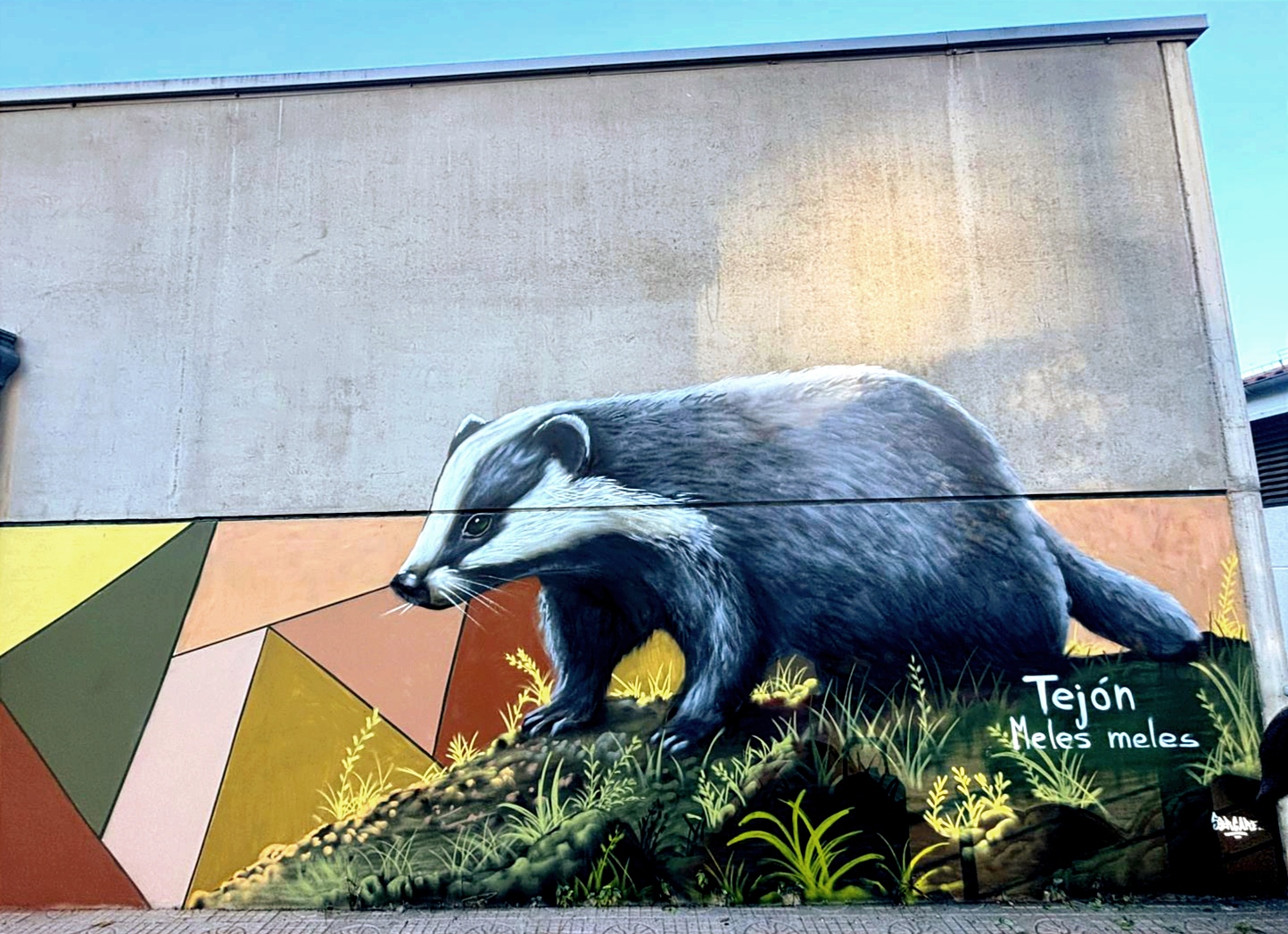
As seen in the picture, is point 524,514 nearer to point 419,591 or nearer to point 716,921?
point 419,591

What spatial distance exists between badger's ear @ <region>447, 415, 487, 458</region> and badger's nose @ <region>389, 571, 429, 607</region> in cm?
91

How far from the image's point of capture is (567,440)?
240 inches

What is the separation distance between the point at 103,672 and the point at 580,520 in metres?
3.47

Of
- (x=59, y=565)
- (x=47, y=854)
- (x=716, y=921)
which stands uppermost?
(x=59, y=565)

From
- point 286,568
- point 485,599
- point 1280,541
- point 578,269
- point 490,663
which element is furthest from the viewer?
point 1280,541

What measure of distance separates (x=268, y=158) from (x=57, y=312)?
1980 millimetres

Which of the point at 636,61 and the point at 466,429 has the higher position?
the point at 636,61

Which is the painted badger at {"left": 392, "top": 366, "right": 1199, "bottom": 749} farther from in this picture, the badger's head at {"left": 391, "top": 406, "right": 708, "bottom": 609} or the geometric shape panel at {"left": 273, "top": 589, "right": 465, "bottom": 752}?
the geometric shape panel at {"left": 273, "top": 589, "right": 465, "bottom": 752}

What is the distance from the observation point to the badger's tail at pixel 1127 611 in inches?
224

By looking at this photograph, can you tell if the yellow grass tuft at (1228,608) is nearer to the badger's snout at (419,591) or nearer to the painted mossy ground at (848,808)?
the painted mossy ground at (848,808)

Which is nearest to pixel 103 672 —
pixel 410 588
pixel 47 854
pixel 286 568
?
pixel 47 854

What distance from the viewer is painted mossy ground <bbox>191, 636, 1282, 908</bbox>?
5465mm

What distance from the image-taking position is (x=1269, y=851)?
18.0ft

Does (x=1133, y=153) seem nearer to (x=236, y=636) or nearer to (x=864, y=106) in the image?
(x=864, y=106)
